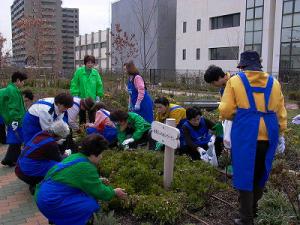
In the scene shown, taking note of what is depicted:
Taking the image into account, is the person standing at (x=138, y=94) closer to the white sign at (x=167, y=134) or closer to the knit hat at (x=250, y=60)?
the white sign at (x=167, y=134)

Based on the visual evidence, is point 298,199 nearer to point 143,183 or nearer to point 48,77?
point 143,183

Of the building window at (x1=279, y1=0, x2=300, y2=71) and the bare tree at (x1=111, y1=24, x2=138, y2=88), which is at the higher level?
the building window at (x1=279, y1=0, x2=300, y2=71)

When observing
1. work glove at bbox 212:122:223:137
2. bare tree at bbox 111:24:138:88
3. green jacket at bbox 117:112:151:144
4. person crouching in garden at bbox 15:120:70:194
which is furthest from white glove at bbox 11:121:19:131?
bare tree at bbox 111:24:138:88

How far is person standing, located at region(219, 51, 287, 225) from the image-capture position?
11.1 feet

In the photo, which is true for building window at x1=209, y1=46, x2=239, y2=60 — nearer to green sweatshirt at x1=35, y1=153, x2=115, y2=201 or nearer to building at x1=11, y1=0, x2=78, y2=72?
building at x1=11, y1=0, x2=78, y2=72

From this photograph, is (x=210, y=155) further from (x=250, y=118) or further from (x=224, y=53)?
(x=224, y=53)

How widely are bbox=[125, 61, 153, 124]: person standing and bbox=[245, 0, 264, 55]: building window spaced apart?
26698 millimetres

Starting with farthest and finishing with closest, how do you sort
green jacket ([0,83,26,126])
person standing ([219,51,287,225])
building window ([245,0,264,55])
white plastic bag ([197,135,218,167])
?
building window ([245,0,264,55])
green jacket ([0,83,26,126])
white plastic bag ([197,135,218,167])
person standing ([219,51,287,225])

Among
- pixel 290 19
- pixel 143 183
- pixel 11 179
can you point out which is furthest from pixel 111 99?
pixel 290 19

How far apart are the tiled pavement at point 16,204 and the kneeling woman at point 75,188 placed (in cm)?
92

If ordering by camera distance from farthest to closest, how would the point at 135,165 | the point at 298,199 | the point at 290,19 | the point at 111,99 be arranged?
the point at 290,19 → the point at 111,99 → the point at 135,165 → the point at 298,199

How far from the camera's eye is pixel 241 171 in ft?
11.3

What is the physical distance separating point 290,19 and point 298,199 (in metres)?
27.7

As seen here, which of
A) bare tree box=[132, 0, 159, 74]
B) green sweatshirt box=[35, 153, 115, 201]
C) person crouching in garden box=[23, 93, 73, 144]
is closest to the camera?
green sweatshirt box=[35, 153, 115, 201]
